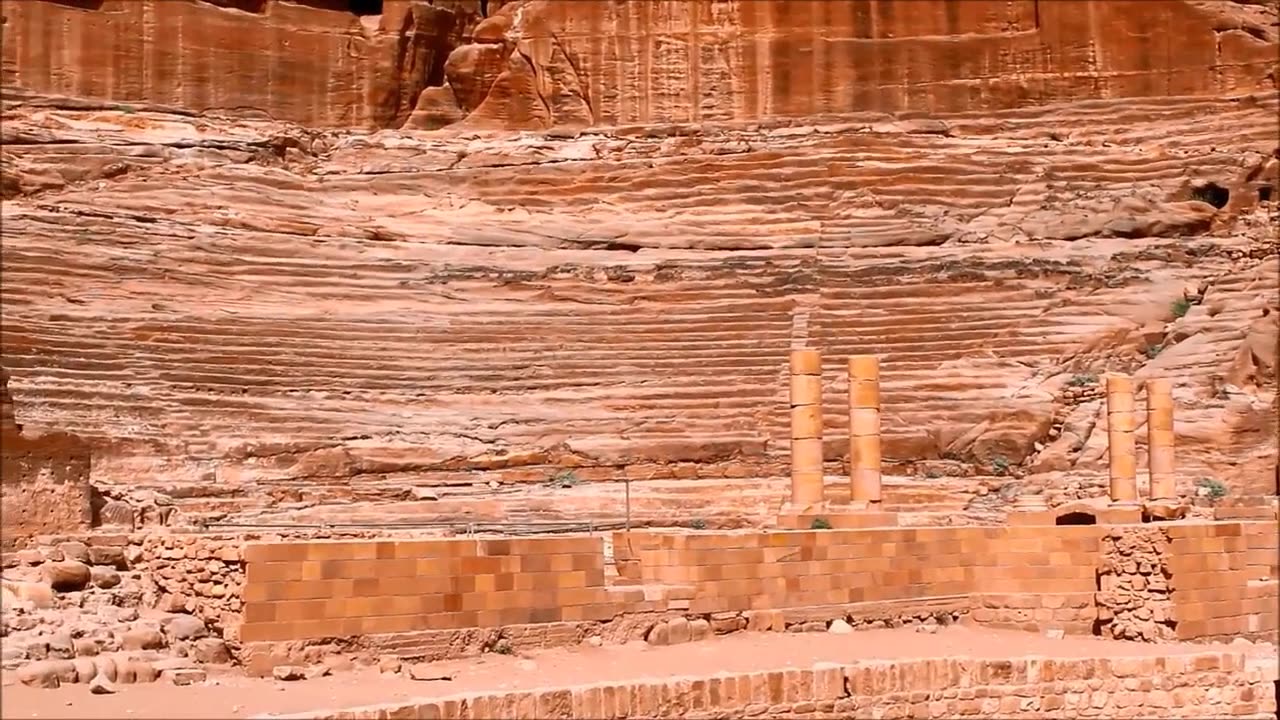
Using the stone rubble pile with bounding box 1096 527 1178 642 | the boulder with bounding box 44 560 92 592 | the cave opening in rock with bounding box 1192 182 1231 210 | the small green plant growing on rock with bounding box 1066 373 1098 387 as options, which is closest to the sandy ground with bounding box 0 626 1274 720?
the stone rubble pile with bounding box 1096 527 1178 642

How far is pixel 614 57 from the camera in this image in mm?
28906

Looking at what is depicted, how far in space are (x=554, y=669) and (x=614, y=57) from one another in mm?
18824

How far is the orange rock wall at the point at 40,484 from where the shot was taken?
11180 millimetres

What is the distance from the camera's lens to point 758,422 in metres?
20.4

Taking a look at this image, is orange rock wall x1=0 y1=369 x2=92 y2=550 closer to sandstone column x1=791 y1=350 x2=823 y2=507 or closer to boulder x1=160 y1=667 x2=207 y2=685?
boulder x1=160 y1=667 x2=207 y2=685

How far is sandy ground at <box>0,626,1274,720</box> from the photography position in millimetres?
9094

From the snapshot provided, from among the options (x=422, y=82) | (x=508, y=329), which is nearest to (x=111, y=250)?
(x=508, y=329)

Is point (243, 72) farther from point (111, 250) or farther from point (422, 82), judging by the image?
point (111, 250)

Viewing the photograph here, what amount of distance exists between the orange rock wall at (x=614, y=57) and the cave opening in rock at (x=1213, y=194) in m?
2.66

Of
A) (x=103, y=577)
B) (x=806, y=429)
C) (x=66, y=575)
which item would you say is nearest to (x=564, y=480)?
(x=806, y=429)

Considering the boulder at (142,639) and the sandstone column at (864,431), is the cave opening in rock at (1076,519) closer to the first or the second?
the sandstone column at (864,431)

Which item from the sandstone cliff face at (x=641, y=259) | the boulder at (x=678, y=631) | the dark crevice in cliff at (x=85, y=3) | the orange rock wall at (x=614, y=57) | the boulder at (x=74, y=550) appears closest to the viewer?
the boulder at (x=74, y=550)

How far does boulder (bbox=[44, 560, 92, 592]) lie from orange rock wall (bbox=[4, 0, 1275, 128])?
59.7 ft

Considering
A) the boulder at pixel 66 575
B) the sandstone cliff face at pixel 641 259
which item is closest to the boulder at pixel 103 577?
the boulder at pixel 66 575
